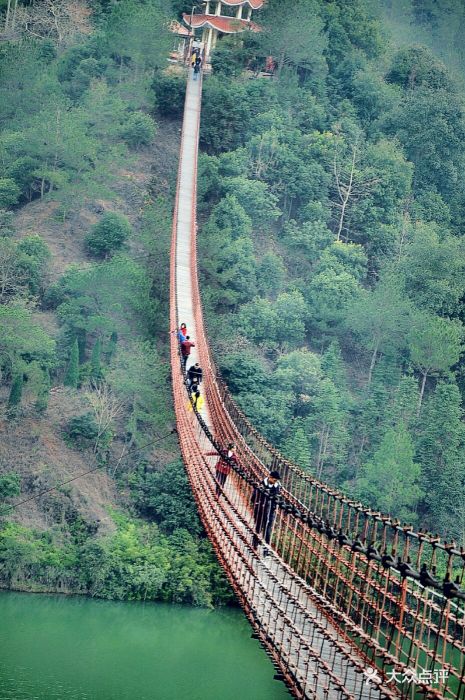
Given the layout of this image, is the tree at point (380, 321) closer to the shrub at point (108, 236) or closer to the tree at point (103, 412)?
the shrub at point (108, 236)

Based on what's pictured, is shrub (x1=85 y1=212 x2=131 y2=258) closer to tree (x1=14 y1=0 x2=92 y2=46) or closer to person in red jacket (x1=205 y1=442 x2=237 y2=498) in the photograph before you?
tree (x1=14 y1=0 x2=92 y2=46)

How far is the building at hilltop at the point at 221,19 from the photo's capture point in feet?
110

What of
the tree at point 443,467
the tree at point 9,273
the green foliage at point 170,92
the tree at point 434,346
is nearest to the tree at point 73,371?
the tree at point 9,273

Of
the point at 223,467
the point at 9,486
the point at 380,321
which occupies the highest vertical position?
the point at 380,321

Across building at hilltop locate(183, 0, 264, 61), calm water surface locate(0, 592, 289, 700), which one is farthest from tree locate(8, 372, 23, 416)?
building at hilltop locate(183, 0, 264, 61)

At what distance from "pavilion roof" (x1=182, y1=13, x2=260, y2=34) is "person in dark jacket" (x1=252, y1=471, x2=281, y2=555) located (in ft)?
72.9

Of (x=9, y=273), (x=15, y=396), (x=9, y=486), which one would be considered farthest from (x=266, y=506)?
(x=9, y=273)

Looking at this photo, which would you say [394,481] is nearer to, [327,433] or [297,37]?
[327,433]

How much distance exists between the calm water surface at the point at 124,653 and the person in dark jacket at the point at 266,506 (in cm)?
488

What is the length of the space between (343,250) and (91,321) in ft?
21.4

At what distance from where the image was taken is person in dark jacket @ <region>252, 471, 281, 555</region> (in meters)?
11.9

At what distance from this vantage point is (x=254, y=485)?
1207 cm

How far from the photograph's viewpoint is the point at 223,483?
1398 cm

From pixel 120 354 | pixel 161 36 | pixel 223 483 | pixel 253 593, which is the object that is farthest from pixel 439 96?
pixel 253 593
